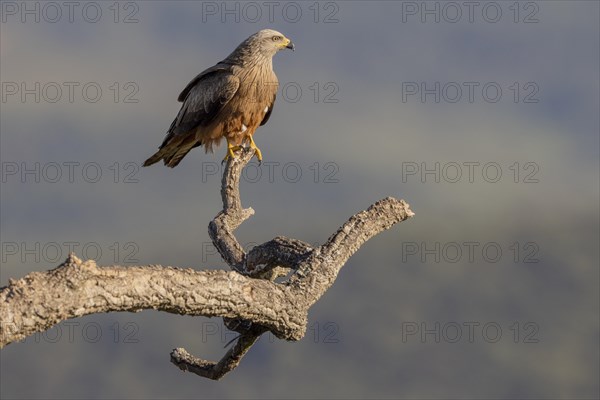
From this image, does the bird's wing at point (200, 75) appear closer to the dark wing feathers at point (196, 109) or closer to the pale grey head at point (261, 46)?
the dark wing feathers at point (196, 109)

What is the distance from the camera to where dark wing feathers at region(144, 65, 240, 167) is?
999cm

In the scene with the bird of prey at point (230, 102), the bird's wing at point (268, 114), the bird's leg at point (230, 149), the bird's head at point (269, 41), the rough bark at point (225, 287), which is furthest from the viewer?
the bird's head at point (269, 41)

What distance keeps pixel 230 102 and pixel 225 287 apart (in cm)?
475

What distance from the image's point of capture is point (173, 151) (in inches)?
408

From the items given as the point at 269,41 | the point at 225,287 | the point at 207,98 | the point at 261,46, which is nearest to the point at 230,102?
the point at 207,98

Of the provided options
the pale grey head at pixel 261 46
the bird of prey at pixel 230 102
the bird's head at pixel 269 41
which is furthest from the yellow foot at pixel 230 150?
the bird's head at pixel 269 41

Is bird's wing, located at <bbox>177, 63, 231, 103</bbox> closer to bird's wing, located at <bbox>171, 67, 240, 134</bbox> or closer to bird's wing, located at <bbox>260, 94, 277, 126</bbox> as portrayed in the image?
bird's wing, located at <bbox>171, 67, 240, 134</bbox>

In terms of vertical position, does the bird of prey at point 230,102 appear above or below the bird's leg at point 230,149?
above

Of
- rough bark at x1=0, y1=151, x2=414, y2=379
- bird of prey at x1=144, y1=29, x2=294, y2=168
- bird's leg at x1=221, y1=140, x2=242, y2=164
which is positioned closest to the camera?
rough bark at x1=0, y1=151, x2=414, y2=379

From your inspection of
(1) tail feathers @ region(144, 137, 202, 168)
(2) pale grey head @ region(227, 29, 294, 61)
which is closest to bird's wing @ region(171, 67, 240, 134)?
(1) tail feathers @ region(144, 137, 202, 168)

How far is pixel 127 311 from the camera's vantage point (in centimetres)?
505

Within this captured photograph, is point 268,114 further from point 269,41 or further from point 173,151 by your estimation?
point 173,151

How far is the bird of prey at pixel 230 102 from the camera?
9.92m

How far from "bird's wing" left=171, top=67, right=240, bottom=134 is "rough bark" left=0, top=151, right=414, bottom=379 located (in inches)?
74.2
